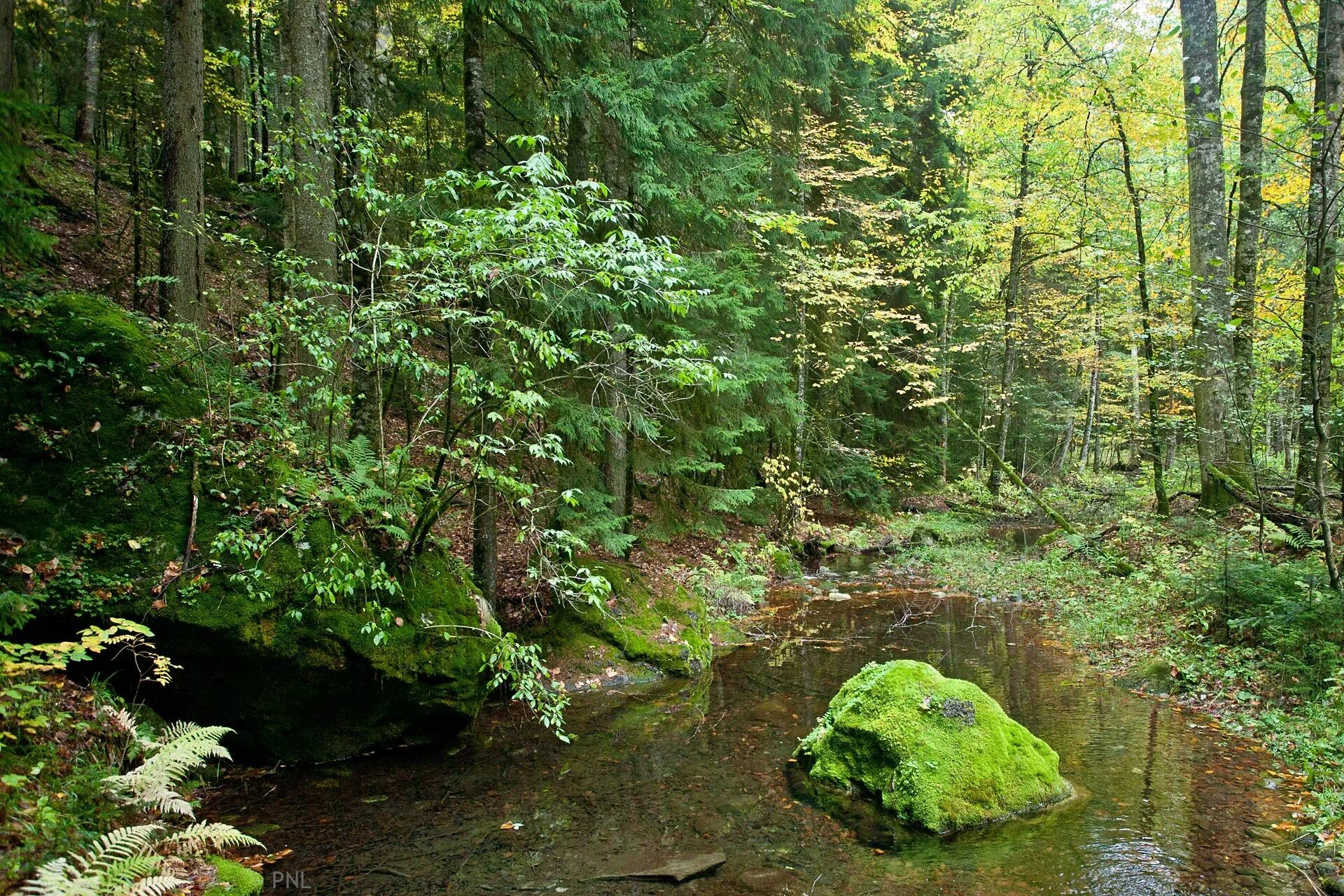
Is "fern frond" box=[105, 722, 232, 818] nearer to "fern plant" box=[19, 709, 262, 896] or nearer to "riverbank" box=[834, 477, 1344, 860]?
"fern plant" box=[19, 709, 262, 896]

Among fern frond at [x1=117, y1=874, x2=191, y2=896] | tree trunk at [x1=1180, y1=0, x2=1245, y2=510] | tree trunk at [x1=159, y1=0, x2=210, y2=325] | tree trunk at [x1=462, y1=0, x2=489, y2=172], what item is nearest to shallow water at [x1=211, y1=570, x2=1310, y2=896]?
fern frond at [x1=117, y1=874, x2=191, y2=896]

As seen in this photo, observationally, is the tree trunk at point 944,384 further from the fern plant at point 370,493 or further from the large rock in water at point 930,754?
the fern plant at point 370,493

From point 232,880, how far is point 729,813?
3.47 metres

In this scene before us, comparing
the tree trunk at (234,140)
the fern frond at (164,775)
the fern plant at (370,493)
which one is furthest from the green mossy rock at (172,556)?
the tree trunk at (234,140)

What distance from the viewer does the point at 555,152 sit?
470 inches

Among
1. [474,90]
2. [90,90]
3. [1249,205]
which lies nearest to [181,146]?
[474,90]

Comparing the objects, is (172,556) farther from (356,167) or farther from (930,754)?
(930,754)

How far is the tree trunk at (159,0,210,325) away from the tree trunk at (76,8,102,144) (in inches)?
483

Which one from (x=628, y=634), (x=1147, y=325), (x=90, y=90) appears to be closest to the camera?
(x=628, y=634)

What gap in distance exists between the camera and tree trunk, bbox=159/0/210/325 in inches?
302

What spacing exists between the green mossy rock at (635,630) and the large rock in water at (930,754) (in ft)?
10.6

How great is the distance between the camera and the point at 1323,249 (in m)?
7.20

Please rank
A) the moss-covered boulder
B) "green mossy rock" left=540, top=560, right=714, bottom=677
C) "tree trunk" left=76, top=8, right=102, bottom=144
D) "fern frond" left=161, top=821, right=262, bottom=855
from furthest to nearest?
"tree trunk" left=76, top=8, right=102, bottom=144, "green mossy rock" left=540, top=560, right=714, bottom=677, the moss-covered boulder, "fern frond" left=161, top=821, right=262, bottom=855

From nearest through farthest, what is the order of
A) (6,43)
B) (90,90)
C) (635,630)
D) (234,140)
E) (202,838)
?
(202,838) → (6,43) → (635,630) → (90,90) → (234,140)
